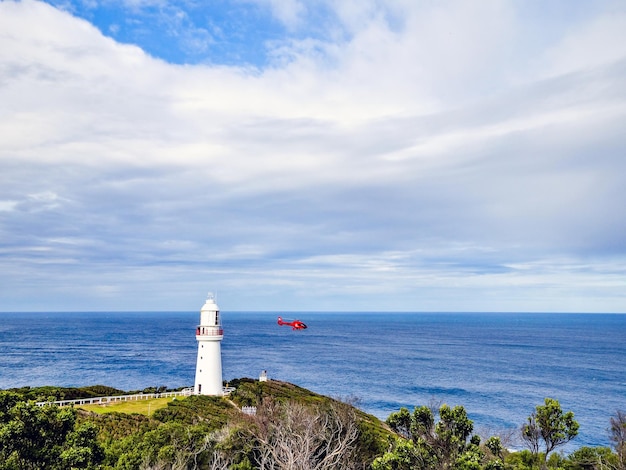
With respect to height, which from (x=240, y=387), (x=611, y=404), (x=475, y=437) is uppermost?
(x=475, y=437)

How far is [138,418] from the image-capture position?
38031 millimetres

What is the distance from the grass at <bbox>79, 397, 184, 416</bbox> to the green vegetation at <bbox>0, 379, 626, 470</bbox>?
6101 mm

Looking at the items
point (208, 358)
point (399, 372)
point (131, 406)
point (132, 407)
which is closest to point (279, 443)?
point (132, 407)

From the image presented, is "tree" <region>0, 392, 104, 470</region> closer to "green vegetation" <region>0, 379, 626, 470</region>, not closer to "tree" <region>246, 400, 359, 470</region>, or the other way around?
"green vegetation" <region>0, 379, 626, 470</region>

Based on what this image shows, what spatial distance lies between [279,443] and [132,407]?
2521cm

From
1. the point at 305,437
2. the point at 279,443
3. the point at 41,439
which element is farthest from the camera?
the point at 279,443

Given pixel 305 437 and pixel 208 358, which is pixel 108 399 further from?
pixel 305 437

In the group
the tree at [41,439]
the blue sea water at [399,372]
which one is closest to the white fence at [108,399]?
the blue sea water at [399,372]

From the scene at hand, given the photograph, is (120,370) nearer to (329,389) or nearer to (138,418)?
(329,389)

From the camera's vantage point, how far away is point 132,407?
147 ft

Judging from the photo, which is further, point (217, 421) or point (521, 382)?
point (521, 382)

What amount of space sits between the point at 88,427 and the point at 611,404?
74679mm

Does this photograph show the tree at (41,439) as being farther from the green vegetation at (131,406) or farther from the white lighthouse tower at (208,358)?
the white lighthouse tower at (208,358)

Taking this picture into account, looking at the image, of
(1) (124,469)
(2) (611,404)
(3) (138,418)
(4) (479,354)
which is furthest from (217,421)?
(4) (479,354)
